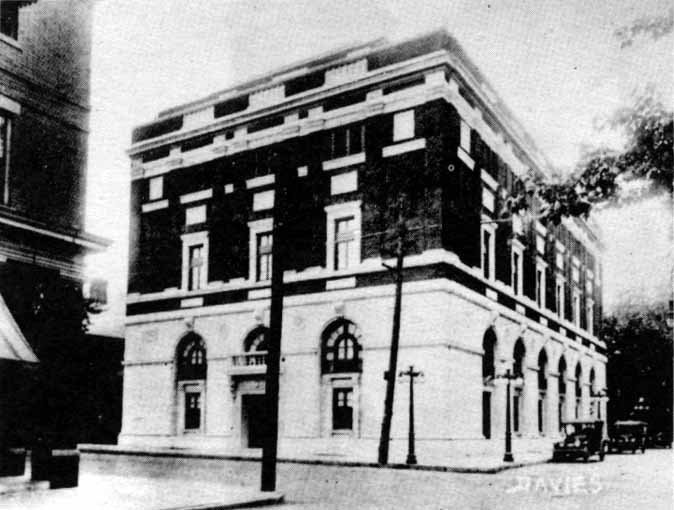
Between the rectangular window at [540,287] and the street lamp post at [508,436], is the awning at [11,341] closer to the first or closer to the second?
the street lamp post at [508,436]

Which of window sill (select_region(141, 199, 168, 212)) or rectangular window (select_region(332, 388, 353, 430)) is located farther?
window sill (select_region(141, 199, 168, 212))

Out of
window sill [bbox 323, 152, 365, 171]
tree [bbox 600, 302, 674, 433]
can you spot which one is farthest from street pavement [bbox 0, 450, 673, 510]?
window sill [bbox 323, 152, 365, 171]

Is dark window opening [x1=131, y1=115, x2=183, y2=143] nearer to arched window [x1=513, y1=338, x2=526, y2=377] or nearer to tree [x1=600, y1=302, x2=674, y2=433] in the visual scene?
arched window [x1=513, y1=338, x2=526, y2=377]

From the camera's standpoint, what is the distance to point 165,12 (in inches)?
397

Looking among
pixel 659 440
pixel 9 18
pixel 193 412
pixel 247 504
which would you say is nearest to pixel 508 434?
pixel 193 412

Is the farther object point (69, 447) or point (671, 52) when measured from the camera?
point (69, 447)

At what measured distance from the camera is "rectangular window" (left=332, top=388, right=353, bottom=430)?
2322 centimetres

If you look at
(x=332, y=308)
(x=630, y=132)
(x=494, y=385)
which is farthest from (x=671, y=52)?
(x=494, y=385)

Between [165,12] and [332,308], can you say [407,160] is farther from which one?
[165,12]

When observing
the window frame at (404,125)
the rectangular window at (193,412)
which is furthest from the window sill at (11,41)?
the rectangular window at (193,412)

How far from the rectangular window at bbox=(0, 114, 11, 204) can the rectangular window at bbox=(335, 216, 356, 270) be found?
12.7 m

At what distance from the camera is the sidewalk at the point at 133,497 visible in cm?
1009

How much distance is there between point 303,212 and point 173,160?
423 centimetres

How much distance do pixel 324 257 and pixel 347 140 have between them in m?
3.36
